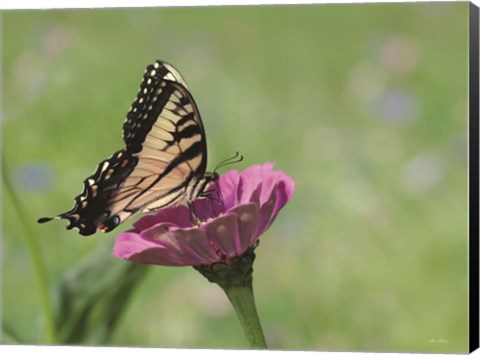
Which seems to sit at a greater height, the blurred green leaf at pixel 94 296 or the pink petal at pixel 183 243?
the pink petal at pixel 183 243

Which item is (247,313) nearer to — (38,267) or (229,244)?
(229,244)

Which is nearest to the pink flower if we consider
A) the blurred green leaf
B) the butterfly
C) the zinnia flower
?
the zinnia flower

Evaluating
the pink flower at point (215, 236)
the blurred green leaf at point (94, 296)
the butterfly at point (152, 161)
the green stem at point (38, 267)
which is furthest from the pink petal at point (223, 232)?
the blurred green leaf at point (94, 296)

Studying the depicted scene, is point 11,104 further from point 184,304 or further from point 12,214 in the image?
point 184,304

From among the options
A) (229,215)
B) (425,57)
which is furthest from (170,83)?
(425,57)

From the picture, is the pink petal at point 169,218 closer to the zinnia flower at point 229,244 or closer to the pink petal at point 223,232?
the zinnia flower at point 229,244

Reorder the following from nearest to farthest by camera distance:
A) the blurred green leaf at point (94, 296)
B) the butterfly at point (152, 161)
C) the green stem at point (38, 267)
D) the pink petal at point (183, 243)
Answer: the pink petal at point (183, 243) → the butterfly at point (152, 161) → the green stem at point (38, 267) → the blurred green leaf at point (94, 296)

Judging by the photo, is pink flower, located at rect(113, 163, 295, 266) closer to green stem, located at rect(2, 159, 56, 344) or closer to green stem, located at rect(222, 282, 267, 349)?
green stem, located at rect(222, 282, 267, 349)

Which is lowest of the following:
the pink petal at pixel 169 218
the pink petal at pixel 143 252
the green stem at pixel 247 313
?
the green stem at pixel 247 313
